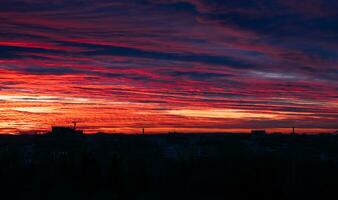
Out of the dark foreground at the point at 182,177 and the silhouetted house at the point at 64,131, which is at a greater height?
the silhouetted house at the point at 64,131

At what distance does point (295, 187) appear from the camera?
32.3 m

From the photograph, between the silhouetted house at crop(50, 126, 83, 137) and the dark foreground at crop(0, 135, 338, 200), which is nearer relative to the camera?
the dark foreground at crop(0, 135, 338, 200)

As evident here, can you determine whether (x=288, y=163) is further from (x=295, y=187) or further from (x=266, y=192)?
(x=266, y=192)

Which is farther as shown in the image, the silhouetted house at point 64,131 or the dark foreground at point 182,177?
the silhouetted house at point 64,131

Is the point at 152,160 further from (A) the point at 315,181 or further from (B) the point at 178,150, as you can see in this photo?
(A) the point at 315,181

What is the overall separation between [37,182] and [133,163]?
38.4 ft

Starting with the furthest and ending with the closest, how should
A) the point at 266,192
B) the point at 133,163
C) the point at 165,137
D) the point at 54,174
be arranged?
the point at 165,137 → the point at 133,163 → the point at 54,174 → the point at 266,192

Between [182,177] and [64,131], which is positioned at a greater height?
[64,131]

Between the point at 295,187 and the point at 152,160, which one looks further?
the point at 152,160

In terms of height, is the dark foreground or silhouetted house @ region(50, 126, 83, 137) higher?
silhouetted house @ region(50, 126, 83, 137)

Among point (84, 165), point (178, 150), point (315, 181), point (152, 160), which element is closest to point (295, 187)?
point (315, 181)

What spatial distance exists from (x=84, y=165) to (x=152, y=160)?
18197mm

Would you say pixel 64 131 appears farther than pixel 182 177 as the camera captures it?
Yes

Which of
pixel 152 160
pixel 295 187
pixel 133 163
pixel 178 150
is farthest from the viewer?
pixel 178 150
